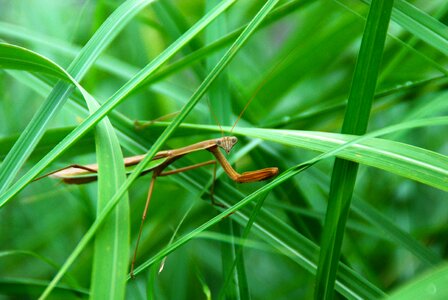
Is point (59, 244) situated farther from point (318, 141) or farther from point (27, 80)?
point (318, 141)

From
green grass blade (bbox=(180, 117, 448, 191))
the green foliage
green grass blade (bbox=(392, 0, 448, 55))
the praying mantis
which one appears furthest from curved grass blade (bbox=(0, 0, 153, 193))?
green grass blade (bbox=(392, 0, 448, 55))

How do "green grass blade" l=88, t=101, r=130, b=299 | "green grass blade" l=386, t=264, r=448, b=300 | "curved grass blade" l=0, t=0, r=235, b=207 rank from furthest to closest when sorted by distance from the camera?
"curved grass blade" l=0, t=0, r=235, b=207 → "green grass blade" l=88, t=101, r=130, b=299 → "green grass blade" l=386, t=264, r=448, b=300

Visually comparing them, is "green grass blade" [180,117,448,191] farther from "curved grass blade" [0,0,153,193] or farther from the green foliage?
"curved grass blade" [0,0,153,193]

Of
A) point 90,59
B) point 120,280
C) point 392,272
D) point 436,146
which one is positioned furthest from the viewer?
point 436,146

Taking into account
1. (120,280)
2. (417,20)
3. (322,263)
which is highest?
(417,20)

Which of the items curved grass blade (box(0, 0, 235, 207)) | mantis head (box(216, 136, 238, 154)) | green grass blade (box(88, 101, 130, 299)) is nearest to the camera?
green grass blade (box(88, 101, 130, 299))

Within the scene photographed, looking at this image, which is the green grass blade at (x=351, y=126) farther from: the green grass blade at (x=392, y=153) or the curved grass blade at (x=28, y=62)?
the curved grass blade at (x=28, y=62)

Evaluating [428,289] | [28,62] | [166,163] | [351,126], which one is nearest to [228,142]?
[166,163]

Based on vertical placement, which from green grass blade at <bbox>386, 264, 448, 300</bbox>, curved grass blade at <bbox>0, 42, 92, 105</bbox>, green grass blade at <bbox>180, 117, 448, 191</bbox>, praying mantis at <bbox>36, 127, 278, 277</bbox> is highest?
praying mantis at <bbox>36, 127, 278, 277</bbox>

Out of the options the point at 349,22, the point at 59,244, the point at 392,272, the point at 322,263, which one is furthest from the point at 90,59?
the point at 392,272
